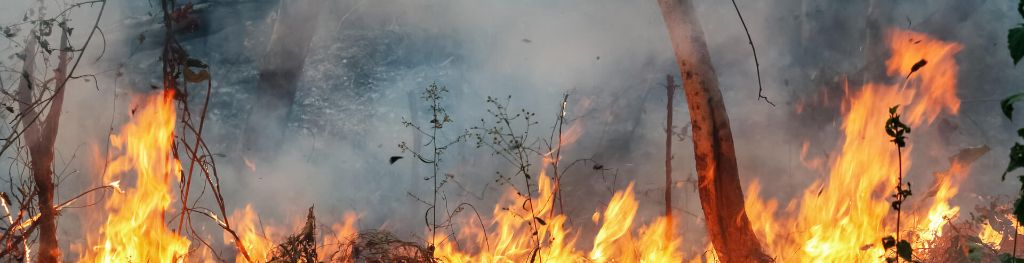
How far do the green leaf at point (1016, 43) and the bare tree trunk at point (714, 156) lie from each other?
251 centimetres

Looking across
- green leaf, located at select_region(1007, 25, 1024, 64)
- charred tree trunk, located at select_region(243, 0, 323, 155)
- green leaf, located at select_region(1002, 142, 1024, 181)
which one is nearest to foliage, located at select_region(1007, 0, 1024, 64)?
green leaf, located at select_region(1007, 25, 1024, 64)

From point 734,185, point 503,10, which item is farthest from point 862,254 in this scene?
point 503,10

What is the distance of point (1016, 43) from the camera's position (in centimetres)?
192

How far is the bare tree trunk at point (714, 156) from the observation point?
447 centimetres

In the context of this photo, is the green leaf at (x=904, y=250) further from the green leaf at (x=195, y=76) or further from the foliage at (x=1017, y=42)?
the green leaf at (x=195, y=76)

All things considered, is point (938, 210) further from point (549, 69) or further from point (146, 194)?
point (146, 194)

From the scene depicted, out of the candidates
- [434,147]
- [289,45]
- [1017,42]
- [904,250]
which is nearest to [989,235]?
[904,250]

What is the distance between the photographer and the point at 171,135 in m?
4.10

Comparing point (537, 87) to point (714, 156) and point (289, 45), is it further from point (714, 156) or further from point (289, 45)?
point (714, 156)

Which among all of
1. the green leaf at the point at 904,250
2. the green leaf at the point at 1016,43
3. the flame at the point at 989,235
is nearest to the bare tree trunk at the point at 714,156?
the green leaf at the point at 904,250

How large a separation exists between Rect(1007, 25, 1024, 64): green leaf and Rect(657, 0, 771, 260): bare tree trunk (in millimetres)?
2514

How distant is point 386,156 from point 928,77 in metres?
9.03

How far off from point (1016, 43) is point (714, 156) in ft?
8.52

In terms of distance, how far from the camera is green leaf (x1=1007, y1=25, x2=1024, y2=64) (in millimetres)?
1880
